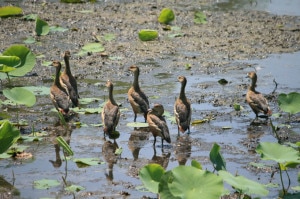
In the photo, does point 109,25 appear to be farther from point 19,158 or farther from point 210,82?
point 19,158

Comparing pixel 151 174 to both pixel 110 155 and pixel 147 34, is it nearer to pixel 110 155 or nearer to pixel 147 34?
pixel 110 155

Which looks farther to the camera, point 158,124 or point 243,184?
point 158,124

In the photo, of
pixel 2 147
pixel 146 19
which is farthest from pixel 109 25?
pixel 2 147

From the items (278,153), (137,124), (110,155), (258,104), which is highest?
(278,153)

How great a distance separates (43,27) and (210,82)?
16.3ft

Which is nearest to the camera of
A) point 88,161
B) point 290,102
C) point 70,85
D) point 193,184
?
point 193,184

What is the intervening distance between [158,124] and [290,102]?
84.3 inches

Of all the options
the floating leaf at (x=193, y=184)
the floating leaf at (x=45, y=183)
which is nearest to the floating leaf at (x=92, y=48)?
the floating leaf at (x=45, y=183)

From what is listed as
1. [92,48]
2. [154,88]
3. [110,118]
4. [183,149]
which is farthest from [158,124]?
[92,48]

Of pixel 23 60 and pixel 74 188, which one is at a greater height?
pixel 23 60

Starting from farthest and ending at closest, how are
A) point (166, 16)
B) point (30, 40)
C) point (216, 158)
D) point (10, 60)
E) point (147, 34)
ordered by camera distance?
point (166, 16)
point (30, 40)
point (147, 34)
point (10, 60)
point (216, 158)

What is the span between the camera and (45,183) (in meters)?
10.6

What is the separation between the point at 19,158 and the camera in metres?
11.8

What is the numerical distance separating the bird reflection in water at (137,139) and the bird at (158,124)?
0.89 ft
